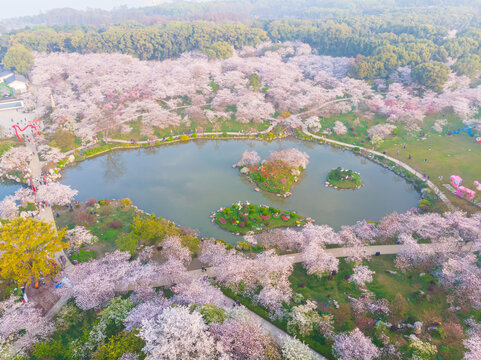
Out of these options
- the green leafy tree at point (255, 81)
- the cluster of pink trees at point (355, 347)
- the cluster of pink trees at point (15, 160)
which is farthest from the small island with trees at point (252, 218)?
the green leafy tree at point (255, 81)

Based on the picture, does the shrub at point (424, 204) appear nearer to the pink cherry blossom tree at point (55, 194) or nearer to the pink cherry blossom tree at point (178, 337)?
the pink cherry blossom tree at point (178, 337)

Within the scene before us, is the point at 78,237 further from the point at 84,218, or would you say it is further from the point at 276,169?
the point at 276,169

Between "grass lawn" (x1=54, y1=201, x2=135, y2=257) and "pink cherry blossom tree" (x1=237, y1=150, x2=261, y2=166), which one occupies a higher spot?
"pink cherry blossom tree" (x1=237, y1=150, x2=261, y2=166)

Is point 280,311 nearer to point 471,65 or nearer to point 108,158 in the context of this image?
point 108,158

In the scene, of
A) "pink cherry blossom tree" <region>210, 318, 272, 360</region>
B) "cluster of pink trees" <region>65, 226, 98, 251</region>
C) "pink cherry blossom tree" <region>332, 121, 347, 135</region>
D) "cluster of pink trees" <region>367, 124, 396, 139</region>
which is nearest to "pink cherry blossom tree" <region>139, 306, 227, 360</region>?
"pink cherry blossom tree" <region>210, 318, 272, 360</region>

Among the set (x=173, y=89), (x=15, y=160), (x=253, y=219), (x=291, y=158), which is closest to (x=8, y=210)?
(x=15, y=160)

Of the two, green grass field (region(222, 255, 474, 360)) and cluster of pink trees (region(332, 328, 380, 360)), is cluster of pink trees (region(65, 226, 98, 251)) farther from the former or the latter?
cluster of pink trees (region(332, 328, 380, 360))

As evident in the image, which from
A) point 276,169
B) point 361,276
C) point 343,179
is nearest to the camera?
point 361,276
